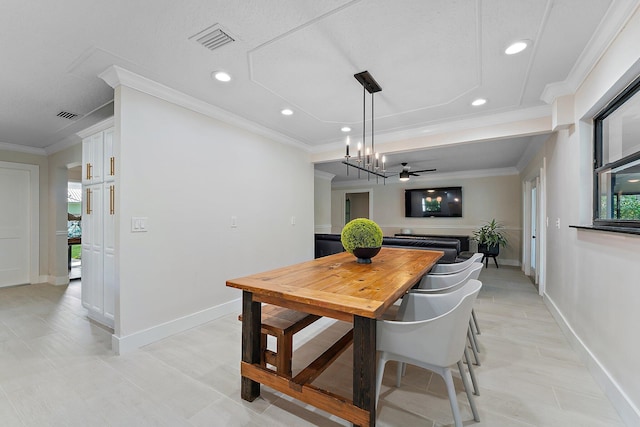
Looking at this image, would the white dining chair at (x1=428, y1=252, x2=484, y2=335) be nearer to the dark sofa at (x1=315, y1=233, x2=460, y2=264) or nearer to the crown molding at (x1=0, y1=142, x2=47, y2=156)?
the dark sofa at (x1=315, y1=233, x2=460, y2=264)

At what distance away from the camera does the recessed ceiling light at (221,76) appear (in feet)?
7.97

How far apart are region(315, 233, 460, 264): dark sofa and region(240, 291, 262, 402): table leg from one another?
2802mm

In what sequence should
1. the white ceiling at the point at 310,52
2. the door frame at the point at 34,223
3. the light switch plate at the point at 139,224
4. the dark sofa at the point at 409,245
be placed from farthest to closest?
the door frame at the point at 34,223 → the dark sofa at the point at 409,245 → the light switch plate at the point at 139,224 → the white ceiling at the point at 310,52

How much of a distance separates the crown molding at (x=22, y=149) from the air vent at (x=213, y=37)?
5.06 metres

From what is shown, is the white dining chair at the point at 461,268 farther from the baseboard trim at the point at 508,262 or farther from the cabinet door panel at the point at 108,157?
the baseboard trim at the point at 508,262

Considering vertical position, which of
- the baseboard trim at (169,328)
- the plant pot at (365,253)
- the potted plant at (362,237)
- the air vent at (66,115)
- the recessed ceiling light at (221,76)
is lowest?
the baseboard trim at (169,328)

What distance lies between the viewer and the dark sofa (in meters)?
3.98

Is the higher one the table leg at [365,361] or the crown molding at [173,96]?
the crown molding at [173,96]

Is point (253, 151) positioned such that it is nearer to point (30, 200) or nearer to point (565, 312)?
point (565, 312)

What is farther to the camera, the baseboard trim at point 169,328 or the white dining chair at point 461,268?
the white dining chair at point 461,268

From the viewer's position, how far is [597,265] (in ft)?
6.79

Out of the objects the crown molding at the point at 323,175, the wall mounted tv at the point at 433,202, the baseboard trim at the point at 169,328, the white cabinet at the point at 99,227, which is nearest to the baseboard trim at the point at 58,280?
the white cabinet at the point at 99,227

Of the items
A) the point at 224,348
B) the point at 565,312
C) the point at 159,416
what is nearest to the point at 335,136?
the point at 224,348

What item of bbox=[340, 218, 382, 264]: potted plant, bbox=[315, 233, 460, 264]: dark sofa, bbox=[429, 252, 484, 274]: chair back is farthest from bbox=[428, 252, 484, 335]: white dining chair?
bbox=[315, 233, 460, 264]: dark sofa
